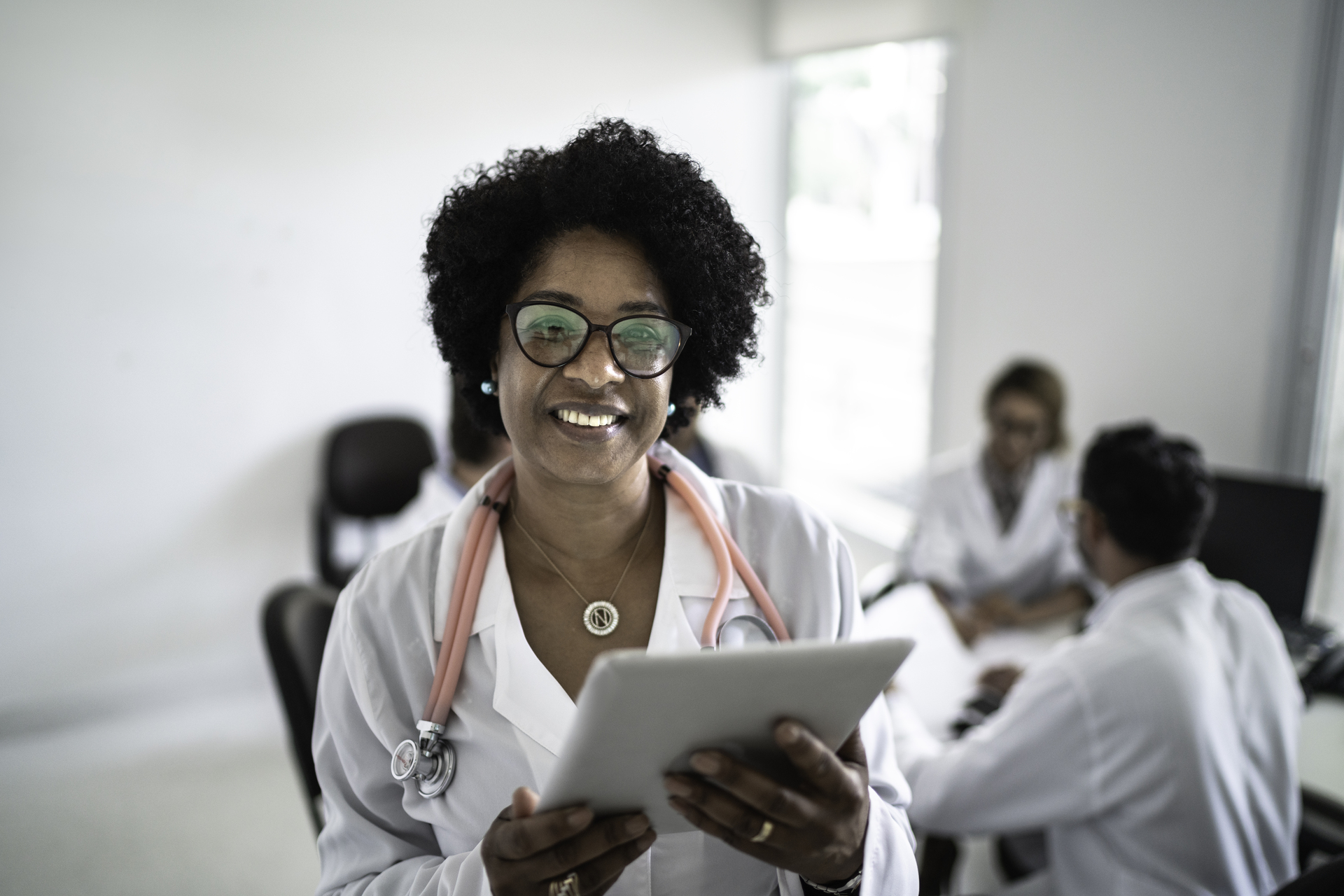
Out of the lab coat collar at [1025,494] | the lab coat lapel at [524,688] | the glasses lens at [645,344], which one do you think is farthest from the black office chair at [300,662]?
the lab coat collar at [1025,494]

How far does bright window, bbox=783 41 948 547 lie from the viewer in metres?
3.86

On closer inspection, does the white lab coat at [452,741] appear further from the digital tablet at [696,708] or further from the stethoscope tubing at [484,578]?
the digital tablet at [696,708]

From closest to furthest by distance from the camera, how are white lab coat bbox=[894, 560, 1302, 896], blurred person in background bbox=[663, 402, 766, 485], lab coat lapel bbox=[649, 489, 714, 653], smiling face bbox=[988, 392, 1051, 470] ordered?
lab coat lapel bbox=[649, 489, 714, 653], white lab coat bbox=[894, 560, 1302, 896], blurred person in background bbox=[663, 402, 766, 485], smiling face bbox=[988, 392, 1051, 470]

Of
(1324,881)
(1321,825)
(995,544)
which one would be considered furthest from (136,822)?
(995,544)

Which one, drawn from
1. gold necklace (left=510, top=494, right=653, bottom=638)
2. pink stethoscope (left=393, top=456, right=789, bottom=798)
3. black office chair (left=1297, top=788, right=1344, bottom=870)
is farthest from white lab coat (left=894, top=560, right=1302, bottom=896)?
gold necklace (left=510, top=494, right=653, bottom=638)

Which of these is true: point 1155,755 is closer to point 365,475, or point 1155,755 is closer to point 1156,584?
point 1156,584

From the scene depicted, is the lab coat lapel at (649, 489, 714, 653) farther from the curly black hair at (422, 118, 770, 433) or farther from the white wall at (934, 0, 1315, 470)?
the white wall at (934, 0, 1315, 470)

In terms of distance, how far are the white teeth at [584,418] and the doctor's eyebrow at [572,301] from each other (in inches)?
4.8

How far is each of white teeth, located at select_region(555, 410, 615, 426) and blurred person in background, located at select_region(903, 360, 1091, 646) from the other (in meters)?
1.87

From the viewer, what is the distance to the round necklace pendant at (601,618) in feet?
3.51

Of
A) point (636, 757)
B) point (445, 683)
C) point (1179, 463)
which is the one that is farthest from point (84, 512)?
point (1179, 463)

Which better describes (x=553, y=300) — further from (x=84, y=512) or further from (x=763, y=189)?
(x=763, y=189)

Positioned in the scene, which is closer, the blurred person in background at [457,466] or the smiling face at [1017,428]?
the blurred person in background at [457,466]

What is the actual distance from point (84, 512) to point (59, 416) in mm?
314
